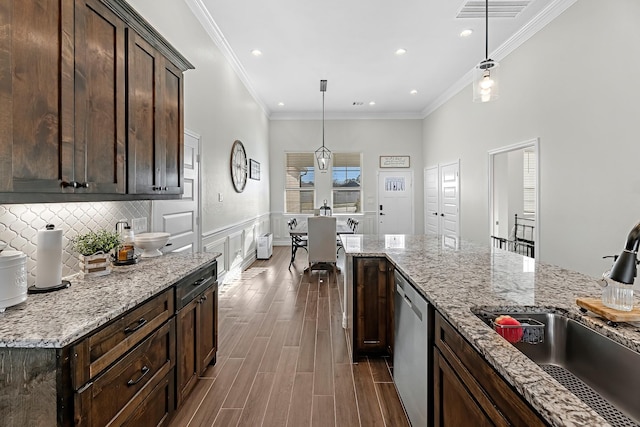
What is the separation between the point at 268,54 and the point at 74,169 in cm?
416

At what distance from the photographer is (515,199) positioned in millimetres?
6754

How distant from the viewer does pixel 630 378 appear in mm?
1034

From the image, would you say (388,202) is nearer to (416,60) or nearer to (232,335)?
(416,60)

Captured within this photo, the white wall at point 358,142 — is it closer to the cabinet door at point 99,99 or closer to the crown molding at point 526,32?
the crown molding at point 526,32

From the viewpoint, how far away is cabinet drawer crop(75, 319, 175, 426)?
1.21 meters

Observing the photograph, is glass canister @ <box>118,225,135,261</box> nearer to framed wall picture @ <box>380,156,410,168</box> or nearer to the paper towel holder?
the paper towel holder

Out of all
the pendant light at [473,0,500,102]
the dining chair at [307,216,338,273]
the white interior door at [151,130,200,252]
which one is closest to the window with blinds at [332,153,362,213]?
the dining chair at [307,216,338,273]

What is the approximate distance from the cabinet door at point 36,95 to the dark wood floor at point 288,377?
160cm

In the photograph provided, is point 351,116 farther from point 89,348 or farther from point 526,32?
point 89,348

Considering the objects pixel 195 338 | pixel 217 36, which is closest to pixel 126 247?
pixel 195 338

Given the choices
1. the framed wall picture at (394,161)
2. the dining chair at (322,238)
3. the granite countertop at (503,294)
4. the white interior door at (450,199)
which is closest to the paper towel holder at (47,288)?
the granite countertop at (503,294)

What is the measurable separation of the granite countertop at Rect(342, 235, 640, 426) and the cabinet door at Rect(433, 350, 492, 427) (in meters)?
0.21

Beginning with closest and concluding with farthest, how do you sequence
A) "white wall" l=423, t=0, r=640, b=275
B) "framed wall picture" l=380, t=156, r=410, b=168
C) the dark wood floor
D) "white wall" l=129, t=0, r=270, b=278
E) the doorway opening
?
the dark wood floor, "white wall" l=423, t=0, r=640, b=275, "white wall" l=129, t=0, r=270, b=278, the doorway opening, "framed wall picture" l=380, t=156, r=410, b=168

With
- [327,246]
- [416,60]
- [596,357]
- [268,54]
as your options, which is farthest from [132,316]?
[416,60]
